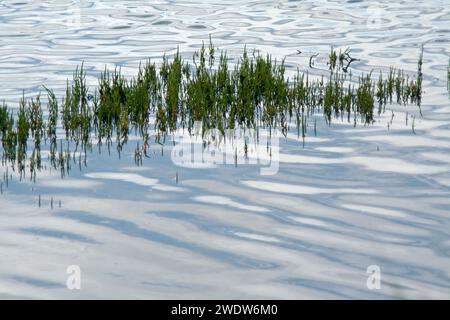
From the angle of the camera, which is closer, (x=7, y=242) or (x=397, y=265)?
(x=397, y=265)

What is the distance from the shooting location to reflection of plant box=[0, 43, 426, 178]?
11.2 m

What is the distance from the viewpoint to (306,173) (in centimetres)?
1026

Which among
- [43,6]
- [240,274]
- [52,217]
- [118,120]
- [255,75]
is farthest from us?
[43,6]

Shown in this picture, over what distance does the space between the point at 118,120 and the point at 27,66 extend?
20.9 ft

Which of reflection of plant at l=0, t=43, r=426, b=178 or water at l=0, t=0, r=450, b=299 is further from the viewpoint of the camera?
reflection of plant at l=0, t=43, r=426, b=178

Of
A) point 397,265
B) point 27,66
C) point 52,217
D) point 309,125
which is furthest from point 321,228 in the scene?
point 27,66

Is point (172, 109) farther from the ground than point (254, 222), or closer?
farther from the ground

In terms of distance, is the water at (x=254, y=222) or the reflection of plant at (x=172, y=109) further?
the reflection of plant at (x=172, y=109)

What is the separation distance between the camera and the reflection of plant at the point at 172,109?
11211 mm

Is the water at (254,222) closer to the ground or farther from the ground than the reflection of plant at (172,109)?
closer to the ground

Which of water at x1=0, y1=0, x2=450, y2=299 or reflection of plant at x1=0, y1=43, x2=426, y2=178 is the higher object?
reflection of plant at x1=0, y1=43, x2=426, y2=178

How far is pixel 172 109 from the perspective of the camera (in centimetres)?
1236
